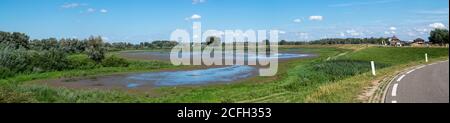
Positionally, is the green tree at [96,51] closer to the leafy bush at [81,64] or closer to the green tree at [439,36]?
the leafy bush at [81,64]

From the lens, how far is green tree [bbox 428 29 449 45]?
114 metres

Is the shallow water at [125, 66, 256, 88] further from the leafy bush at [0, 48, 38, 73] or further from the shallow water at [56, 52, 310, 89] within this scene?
the leafy bush at [0, 48, 38, 73]

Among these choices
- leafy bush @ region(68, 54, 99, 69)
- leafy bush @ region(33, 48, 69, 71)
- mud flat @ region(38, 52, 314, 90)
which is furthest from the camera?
leafy bush @ region(68, 54, 99, 69)

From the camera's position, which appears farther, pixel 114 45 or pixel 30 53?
pixel 114 45

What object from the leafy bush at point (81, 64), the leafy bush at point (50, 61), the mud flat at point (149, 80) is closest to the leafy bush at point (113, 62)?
the leafy bush at point (81, 64)

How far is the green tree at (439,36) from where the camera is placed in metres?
114

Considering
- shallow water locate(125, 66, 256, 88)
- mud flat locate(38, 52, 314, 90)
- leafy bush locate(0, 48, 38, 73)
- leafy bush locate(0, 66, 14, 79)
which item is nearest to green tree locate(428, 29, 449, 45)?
mud flat locate(38, 52, 314, 90)

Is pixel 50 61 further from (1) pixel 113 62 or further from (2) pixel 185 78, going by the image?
(2) pixel 185 78

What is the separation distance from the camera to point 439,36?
11600 centimetres

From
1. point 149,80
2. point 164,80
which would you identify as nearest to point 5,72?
point 149,80

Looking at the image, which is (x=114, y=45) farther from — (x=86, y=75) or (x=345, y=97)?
(x=345, y=97)
